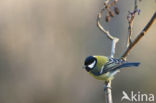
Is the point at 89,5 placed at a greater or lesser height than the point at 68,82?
greater

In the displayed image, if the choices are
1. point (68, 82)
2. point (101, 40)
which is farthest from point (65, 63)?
point (101, 40)

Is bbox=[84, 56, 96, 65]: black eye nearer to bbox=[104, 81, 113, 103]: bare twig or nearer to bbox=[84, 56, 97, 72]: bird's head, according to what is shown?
bbox=[84, 56, 97, 72]: bird's head

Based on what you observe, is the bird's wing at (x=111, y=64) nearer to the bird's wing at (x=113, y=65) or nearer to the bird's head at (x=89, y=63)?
the bird's wing at (x=113, y=65)

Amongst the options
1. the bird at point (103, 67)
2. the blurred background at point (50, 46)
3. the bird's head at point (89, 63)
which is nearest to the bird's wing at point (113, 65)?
the bird at point (103, 67)

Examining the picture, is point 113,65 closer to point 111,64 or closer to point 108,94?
point 111,64

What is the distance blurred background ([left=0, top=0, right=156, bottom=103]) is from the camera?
669 centimetres

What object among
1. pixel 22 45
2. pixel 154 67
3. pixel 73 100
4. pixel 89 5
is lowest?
pixel 73 100

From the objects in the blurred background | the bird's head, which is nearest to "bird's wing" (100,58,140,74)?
the bird's head

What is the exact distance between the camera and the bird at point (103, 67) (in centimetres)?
301

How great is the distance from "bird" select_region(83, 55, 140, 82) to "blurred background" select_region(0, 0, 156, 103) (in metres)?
3.15

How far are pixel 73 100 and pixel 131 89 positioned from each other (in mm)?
1117

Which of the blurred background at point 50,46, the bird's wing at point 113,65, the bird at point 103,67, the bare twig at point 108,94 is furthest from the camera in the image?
the blurred background at point 50,46

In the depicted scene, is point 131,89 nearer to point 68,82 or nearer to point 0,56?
point 68,82

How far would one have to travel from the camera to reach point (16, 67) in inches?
272
